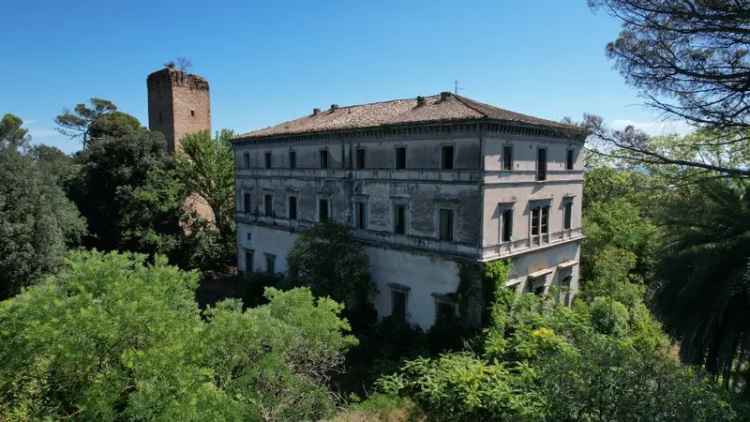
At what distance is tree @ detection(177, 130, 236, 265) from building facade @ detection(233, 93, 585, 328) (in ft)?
27.4

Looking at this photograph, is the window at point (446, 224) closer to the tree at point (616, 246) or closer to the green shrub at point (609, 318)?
the green shrub at point (609, 318)

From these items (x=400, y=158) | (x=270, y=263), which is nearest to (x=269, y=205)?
(x=270, y=263)

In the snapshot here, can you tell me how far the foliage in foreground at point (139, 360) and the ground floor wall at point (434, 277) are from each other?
8.71 metres

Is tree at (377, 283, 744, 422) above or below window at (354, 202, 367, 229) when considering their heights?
below

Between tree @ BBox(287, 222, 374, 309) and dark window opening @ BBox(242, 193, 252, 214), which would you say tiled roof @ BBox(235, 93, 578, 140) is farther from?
tree @ BBox(287, 222, 374, 309)

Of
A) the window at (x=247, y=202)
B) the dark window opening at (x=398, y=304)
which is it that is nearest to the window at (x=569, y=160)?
the dark window opening at (x=398, y=304)

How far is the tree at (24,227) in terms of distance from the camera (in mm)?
20219

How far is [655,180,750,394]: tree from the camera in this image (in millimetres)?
8781

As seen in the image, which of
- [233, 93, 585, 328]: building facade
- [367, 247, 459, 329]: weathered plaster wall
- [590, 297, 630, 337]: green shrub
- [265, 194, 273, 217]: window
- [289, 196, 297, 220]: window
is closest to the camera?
[590, 297, 630, 337]: green shrub

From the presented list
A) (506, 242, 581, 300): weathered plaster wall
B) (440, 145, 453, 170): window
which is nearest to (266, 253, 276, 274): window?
(440, 145, 453, 170): window

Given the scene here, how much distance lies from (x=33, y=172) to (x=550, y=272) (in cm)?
2511

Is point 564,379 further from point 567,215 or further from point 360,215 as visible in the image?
point 567,215

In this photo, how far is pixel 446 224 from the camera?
1875cm

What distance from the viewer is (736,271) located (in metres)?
8.61
